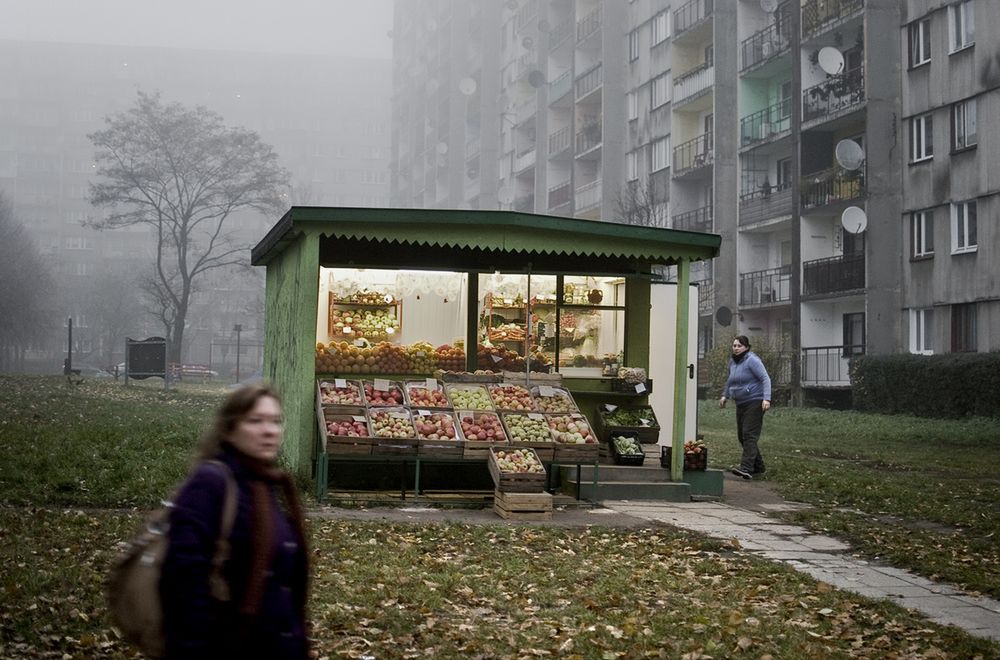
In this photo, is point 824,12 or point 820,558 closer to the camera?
point 820,558

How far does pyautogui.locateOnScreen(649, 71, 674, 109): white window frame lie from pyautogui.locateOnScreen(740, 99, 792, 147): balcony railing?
7.69 m

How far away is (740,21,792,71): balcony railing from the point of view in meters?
43.8

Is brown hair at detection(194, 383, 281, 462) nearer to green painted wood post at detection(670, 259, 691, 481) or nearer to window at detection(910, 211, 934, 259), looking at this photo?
green painted wood post at detection(670, 259, 691, 481)

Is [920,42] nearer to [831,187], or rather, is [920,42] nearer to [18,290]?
[831,187]

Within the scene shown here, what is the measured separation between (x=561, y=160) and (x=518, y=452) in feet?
184

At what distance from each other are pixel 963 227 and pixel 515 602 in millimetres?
29354

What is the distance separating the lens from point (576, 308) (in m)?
17.2

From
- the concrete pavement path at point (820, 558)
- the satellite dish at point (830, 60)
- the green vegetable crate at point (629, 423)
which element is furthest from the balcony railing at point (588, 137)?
the concrete pavement path at point (820, 558)

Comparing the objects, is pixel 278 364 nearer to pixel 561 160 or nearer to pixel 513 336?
pixel 513 336

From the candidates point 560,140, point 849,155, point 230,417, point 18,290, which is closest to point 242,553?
point 230,417

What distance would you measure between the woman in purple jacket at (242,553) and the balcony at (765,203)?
39.8m

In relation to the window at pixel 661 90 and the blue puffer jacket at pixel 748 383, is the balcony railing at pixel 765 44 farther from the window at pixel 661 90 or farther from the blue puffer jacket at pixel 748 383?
the blue puffer jacket at pixel 748 383

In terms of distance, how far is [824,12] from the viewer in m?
40.7

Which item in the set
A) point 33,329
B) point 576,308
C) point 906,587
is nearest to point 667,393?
point 576,308
